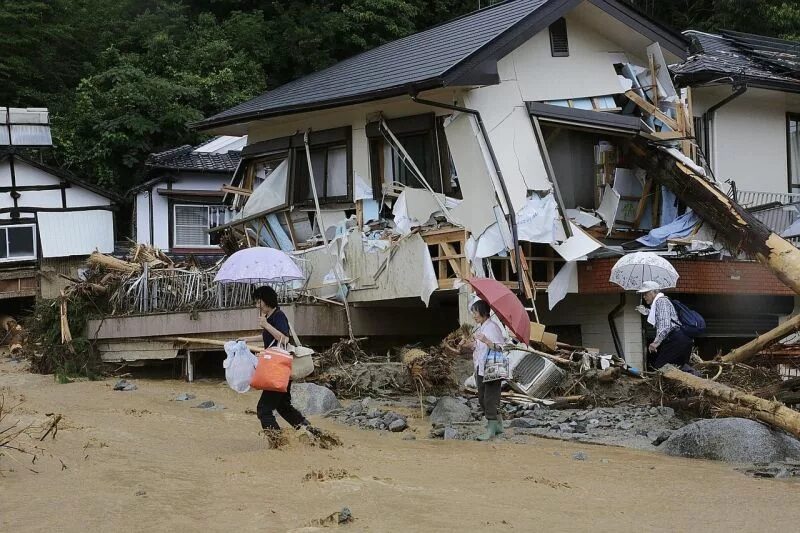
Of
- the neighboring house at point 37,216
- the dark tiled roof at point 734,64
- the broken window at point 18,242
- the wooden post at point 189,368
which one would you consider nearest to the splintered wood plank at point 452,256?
the wooden post at point 189,368

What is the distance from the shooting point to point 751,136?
20969 mm

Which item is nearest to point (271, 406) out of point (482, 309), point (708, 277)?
point (482, 309)

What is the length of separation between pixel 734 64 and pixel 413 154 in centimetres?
804

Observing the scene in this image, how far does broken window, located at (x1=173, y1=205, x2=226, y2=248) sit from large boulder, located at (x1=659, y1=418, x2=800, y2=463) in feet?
72.0

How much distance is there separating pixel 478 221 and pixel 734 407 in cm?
631

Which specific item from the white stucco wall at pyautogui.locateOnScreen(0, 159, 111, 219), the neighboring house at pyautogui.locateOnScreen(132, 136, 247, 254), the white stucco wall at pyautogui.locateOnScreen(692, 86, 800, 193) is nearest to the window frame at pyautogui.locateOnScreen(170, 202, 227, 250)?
the neighboring house at pyautogui.locateOnScreen(132, 136, 247, 254)

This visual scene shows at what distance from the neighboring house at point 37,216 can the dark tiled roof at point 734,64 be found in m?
18.1

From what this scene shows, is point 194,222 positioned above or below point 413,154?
below

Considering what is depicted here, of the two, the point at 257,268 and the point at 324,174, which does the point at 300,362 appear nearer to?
the point at 257,268

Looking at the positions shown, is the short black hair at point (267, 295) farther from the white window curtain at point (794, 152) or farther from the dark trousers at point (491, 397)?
the white window curtain at point (794, 152)

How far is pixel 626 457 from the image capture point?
412 inches

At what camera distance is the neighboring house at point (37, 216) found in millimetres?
28906

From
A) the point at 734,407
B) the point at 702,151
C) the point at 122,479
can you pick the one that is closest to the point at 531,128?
the point at 702,151

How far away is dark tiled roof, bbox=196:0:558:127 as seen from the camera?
16.7 meters
